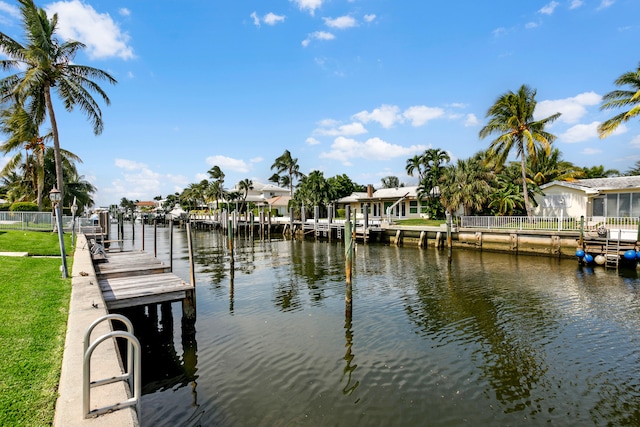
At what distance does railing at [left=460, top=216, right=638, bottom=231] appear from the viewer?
26.3 m

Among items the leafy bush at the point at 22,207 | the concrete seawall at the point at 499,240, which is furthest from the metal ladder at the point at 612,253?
the leafy bush at the point at 22,207

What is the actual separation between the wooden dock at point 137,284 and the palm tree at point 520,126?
98.2 feet

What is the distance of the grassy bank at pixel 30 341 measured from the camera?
4156mm

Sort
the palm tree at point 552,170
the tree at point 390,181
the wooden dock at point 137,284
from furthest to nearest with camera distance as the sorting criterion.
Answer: the tree at point 390,181, the palm tree at point 552,170, the wooden dock at point 137,284

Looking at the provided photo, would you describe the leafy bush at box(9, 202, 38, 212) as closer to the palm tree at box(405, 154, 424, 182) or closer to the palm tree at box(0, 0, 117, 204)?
the palm tree at box(0, 0, 117, 204)

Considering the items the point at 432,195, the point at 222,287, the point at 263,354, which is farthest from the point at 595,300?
the point at 432,195

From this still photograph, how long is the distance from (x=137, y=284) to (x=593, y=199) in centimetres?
3651

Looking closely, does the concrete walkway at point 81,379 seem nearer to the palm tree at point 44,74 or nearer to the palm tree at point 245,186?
the palm tree at point 44,74

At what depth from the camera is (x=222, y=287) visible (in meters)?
17.6

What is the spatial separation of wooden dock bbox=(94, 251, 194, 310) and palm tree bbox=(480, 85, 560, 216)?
29.9 m

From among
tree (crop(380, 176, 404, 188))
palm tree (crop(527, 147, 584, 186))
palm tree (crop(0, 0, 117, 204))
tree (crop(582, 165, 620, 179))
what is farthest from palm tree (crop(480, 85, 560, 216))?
tree (crop(380, 176, 404, 188))

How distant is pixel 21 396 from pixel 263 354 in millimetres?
5798

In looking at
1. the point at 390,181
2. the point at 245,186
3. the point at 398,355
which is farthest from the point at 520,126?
the point at 390,181

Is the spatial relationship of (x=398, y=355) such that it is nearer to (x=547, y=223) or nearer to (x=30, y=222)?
(x=547, y=223)
